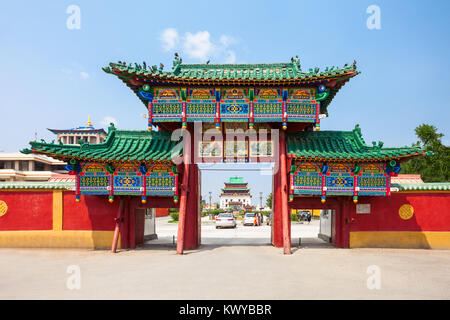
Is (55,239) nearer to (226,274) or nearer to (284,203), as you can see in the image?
(226,274)

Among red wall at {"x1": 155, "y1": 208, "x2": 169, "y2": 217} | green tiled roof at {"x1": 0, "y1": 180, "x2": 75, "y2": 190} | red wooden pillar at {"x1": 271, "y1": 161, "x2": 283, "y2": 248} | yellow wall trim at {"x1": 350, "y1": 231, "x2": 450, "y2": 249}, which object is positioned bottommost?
red wall at {"x1": 155, "y1": 208, "x2": 169, "y2": 217}

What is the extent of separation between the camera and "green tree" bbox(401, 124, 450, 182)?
37125mm

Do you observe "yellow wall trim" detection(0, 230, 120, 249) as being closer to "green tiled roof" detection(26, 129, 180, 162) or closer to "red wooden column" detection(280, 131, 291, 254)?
"green tiled roof" detection(26, 129, 180, 162)

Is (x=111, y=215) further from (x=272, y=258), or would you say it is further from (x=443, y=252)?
(x=443, y=252)

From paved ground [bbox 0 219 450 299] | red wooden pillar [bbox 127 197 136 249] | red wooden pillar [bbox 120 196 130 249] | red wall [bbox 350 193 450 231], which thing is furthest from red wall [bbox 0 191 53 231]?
red wall [bbox 350 193 450 231]

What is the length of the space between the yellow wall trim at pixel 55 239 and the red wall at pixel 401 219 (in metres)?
11.0

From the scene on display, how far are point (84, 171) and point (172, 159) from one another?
3.66 metres

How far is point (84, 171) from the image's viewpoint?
13.0 m

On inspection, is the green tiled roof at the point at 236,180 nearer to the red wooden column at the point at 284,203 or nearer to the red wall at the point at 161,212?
the red wall at the point at 161,212

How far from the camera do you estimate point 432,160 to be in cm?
3831

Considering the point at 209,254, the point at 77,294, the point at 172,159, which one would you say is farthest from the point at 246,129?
the point at 77,294

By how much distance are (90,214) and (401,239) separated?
529 inches

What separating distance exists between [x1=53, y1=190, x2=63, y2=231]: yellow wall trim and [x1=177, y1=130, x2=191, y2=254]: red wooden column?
5.46 meters

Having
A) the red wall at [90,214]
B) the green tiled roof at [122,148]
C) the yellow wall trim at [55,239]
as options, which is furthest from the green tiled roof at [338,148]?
the yellow wall trim at [55,239]
